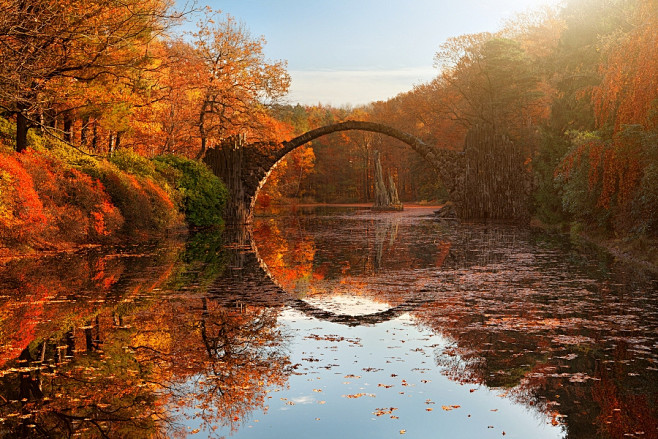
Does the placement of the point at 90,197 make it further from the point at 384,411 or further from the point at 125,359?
the point at 384,411

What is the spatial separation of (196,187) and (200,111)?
803cm

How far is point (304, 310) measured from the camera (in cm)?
868

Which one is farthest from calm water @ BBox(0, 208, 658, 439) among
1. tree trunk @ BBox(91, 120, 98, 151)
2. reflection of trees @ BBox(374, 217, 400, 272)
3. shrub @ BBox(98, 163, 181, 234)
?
tree trunk @ BBox(91, 120, 98, 151)

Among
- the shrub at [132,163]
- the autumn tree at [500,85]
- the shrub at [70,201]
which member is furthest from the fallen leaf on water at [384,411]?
the autumn tree at [500,85]

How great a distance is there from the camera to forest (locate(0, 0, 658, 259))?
481 inches

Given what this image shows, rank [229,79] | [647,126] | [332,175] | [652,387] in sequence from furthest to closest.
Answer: [332,175] → [229,79] → [647,126] → [652,387]

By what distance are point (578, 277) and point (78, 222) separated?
1327 cm

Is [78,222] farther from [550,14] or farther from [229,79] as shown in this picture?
[550,14]

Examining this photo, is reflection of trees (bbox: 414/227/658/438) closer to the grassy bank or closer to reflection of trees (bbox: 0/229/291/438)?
reflection of trees (bbox: 0/229/291/438)

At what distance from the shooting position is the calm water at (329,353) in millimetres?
4305

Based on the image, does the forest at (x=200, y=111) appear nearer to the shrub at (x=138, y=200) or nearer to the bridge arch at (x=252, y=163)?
the shrub at (x=138, y=200)

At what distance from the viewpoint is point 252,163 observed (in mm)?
31438

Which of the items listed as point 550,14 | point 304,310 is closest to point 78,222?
point 304,310

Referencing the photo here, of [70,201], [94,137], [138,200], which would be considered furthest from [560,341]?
[94,137]
